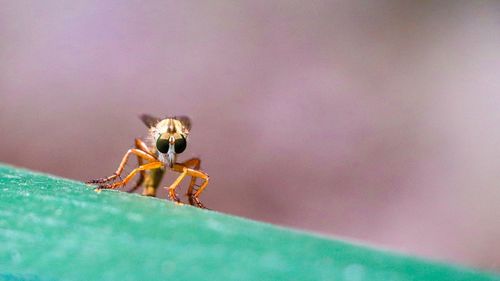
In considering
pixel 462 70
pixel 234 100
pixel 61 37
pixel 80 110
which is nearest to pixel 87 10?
pixel 61 37

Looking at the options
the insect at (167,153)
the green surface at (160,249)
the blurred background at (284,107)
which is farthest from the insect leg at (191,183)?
the blurred background at (284,107)

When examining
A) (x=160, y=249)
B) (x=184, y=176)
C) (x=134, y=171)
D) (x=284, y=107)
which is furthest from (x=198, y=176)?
(x=284, y=107)

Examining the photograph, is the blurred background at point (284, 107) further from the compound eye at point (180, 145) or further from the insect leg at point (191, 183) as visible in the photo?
the compound eye at point (180, 145)

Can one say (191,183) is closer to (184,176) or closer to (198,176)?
(198,176)

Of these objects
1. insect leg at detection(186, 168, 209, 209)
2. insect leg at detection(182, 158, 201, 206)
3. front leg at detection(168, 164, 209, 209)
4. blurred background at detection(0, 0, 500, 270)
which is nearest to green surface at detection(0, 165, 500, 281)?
front leg at detection(168, 164, 209, 209)

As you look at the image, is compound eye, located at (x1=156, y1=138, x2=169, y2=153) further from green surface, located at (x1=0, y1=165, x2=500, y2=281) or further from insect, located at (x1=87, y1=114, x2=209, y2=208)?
green surface, located at (x1=0, y1=165, x2=500, y2=281)

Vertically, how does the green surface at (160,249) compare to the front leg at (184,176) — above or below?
below
